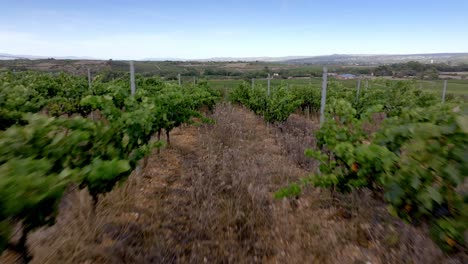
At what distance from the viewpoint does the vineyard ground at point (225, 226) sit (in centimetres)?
292

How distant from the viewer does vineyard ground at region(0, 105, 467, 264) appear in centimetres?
292

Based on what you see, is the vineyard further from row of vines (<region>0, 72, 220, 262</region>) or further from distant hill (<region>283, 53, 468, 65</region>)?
distant hill (<region>283, 53, 468, 65</region>)

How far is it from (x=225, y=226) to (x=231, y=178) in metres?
1.23

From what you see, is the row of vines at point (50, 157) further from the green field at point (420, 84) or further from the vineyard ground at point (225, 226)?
the green field at point (420, 84)

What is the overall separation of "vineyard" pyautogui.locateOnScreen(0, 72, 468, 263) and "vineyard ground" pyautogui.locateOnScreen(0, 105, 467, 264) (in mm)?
19

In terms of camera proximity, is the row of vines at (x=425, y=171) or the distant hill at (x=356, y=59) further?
the distant hill at (x=356, y=59)

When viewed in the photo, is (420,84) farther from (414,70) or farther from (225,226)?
(225,226)

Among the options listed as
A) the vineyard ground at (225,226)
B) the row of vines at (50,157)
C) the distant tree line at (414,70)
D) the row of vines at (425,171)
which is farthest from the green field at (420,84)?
the row of vines at (50,157)

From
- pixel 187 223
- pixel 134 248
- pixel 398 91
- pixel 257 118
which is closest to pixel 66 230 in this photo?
pixel 134 248

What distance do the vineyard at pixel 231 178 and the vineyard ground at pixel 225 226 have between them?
0.02 m

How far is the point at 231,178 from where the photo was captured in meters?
4.88

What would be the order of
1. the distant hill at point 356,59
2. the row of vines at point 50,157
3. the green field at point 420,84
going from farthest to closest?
the green field at point 420,84 → the distant hill at point 356,59 → the row of vines at point 50,157

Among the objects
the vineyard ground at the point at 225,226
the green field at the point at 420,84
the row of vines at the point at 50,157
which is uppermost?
the row of vines at the point at 50,157

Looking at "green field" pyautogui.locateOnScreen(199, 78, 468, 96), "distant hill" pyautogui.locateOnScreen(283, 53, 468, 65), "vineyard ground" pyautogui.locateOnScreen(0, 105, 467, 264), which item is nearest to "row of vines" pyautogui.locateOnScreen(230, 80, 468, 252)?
"vineyard ground" pyautogui.locateOnScreen(0, 105, 467, 264)
